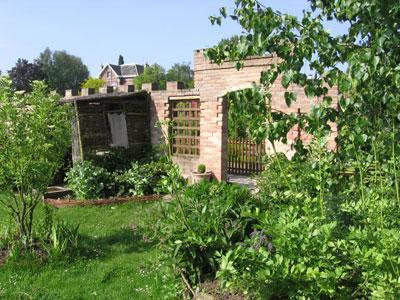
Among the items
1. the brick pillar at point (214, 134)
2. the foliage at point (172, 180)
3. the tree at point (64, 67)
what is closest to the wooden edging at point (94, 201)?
the brick pillar at point (214, 134)

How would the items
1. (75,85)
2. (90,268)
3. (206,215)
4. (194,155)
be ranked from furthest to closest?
1. (75,85)
2. (194,155)
3. (90,268)
4. (206,215)

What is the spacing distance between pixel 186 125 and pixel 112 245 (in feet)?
20.4

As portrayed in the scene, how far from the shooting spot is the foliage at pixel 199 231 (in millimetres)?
3490

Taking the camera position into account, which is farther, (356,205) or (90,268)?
(90,268)

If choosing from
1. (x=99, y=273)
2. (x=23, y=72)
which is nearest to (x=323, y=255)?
(x=99, y=273)

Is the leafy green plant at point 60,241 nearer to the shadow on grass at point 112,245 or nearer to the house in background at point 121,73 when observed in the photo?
the shadow on grass at point 112,245

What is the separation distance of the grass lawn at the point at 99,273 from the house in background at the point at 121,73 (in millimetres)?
67379

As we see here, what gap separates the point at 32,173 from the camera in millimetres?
5559

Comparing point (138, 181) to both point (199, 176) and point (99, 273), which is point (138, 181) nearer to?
point (199, 176)

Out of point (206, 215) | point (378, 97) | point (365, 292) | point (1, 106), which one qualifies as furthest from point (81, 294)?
point (378, 97)

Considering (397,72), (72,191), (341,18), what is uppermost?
(341,18)

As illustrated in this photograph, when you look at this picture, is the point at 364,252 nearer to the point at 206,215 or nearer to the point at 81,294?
the point at 206,215

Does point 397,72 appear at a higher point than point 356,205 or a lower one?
higher

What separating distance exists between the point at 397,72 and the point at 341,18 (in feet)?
2.89
